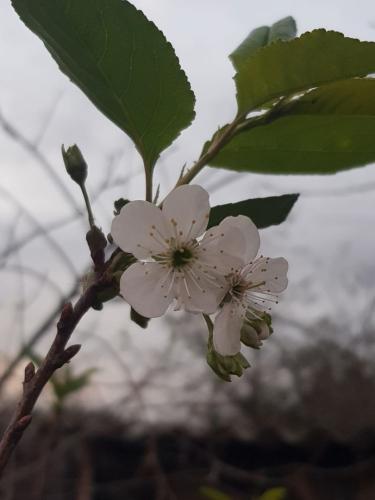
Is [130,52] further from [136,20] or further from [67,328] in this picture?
[67,328]

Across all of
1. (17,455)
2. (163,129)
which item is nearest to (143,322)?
(163,129)

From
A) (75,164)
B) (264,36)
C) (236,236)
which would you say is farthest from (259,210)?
(264,36)

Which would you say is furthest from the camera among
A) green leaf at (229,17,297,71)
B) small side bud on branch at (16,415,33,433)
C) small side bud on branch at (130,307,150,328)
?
green leaf at (229,17,297,71)

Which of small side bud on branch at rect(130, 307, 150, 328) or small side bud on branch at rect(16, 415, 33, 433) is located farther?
small side bud on branch at rect(130, 307, 150, 328)

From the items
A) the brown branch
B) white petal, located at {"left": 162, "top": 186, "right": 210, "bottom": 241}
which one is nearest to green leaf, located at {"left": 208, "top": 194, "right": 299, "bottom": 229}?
white petal, located at {"left": 162, "top": 186, "right": 210, "bottom": 241}

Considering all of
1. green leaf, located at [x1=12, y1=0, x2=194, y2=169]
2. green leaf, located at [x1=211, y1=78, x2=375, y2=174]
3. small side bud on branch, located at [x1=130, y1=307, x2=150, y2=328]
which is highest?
green leaf, located at [x1=211, y1=78, x2=375, y2=174]

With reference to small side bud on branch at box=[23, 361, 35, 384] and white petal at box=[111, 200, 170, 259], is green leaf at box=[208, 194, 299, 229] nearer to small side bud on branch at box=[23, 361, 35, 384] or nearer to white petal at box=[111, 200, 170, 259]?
white petal at box=[111, 200, 170, 259]

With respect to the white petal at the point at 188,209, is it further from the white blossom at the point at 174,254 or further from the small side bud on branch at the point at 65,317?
the small side bud on branch at the point at 65,317

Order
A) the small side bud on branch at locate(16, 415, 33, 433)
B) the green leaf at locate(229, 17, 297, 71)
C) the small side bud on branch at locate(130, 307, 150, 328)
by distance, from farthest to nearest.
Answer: the green leaf at locate(229, 17, 297, 71) → the small side bud on branch at locate(130, 307, 150, 328) → the small side bud on branch at locate(16, 415, 33, 433)

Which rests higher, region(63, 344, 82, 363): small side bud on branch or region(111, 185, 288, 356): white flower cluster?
region(111, 185, 288, 356): white flower cluster
